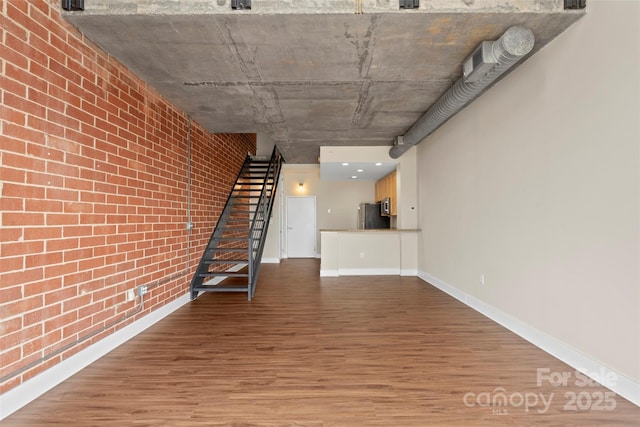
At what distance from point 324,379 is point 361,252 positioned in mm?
4122

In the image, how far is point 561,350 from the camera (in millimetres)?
2457

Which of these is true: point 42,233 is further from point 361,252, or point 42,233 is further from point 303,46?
point 361,252

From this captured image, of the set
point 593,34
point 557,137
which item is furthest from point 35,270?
point 593,34

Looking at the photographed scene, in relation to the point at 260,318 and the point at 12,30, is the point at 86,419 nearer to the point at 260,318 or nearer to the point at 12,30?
the point at 260,318

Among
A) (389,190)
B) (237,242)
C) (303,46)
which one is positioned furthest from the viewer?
(389,190)

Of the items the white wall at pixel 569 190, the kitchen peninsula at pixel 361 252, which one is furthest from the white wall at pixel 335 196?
the white wall at pixel 569 190

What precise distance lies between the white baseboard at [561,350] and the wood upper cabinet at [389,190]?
10.5ft

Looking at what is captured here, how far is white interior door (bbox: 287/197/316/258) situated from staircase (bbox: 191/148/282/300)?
6.37 ft

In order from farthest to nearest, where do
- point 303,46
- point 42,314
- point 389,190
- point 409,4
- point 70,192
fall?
point 389,190, point 303,46, point 70,192, point 409,4, point 42,314

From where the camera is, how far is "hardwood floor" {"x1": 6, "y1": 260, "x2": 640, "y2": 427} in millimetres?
1812

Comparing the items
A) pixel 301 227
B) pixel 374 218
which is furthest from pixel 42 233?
pixel 301 227

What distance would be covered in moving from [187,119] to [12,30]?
7.74 feet

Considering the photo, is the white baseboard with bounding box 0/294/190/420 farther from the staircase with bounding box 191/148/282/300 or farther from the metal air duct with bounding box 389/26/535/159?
the metal air duct with bounding box 389/26/535/159

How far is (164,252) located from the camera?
362cm
